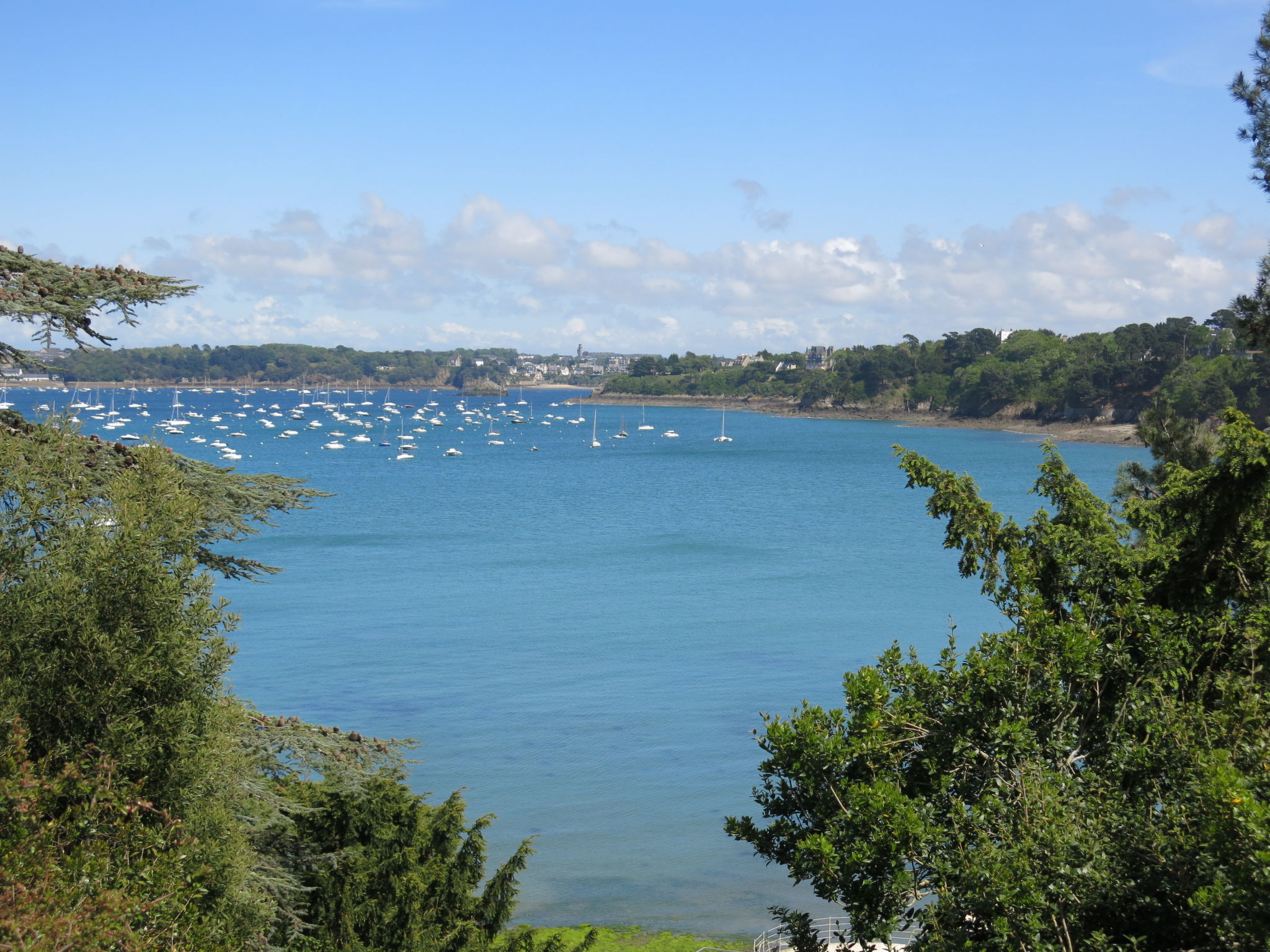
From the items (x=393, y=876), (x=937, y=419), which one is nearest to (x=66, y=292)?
(x=393, y=876)

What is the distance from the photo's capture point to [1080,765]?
7.13 m

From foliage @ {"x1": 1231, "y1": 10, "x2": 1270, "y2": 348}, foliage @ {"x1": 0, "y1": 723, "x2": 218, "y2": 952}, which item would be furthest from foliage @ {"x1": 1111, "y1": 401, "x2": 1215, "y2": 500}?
foliage @ {"x1": 0, "y1": 723, "x2": 218, "y2": 952}

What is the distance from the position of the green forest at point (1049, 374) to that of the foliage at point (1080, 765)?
246ft

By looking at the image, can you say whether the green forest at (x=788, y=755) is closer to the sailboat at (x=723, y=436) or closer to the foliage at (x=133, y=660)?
the foliage at (x=133, y=660)

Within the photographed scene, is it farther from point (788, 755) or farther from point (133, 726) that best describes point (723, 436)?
point (133, 726)

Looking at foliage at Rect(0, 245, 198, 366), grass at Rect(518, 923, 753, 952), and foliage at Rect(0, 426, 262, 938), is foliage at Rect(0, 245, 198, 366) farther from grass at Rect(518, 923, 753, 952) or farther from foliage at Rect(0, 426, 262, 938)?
grass at Rect(518, 923, 753, 952)

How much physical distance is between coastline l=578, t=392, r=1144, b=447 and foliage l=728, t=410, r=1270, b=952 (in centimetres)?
7248

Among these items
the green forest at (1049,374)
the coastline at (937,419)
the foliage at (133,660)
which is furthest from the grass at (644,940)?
the green forest at (1049,374)

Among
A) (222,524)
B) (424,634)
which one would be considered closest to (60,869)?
(222,524)

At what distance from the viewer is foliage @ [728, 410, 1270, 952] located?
18.8 ft

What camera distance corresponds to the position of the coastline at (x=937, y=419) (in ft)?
360

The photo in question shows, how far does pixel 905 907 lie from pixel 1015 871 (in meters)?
1.11

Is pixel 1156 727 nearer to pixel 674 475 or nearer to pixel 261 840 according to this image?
pixel 261 840

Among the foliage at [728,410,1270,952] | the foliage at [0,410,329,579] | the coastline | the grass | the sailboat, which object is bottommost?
the grass
